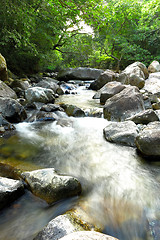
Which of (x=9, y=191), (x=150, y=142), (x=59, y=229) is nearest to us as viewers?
(x=59, y=229)

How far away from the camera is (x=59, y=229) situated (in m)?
1.28

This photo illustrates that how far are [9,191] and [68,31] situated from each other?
536 inches

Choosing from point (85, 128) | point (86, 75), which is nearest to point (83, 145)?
point (85, 128)

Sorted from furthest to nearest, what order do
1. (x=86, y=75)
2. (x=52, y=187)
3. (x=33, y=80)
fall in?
(x=86, y=75), (x=33, y=80), (x=52, y=187)

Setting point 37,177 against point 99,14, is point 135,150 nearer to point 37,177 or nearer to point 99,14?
point 37,177

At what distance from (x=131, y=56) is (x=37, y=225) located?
754 inches

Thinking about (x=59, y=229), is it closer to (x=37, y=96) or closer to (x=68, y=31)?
(x=37, y=96)

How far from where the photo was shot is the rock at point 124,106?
471 cm

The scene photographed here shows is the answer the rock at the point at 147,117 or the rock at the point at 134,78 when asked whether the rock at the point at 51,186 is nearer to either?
the rock at the point at 147,117

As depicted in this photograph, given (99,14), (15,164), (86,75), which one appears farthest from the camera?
(86,75)

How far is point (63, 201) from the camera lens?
185cm

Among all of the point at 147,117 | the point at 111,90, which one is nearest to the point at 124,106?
the point at 147,117

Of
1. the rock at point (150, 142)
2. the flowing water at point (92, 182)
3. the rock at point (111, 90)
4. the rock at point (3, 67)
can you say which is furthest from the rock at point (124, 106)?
the rock at point (3, 67)

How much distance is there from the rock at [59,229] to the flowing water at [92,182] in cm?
28
